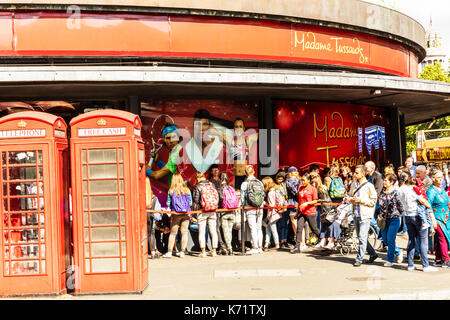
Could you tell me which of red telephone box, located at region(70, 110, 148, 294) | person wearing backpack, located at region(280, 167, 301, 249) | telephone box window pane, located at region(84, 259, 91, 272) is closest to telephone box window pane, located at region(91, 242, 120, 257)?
red telephone box, located at region(70, 110, 148, 294)

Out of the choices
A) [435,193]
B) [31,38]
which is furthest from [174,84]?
[435,193]

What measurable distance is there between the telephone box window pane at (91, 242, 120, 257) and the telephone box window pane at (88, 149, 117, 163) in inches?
50.6

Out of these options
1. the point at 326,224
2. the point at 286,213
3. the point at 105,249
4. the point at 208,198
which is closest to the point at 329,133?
the point at 286,213

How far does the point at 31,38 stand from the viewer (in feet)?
46.0

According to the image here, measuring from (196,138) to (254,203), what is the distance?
8.19 feet

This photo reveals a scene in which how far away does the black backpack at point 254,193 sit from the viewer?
13.7m

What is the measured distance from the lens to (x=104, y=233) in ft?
29.6

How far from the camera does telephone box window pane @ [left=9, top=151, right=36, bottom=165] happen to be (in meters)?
8.88

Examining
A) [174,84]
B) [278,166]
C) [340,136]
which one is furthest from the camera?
[340,136]

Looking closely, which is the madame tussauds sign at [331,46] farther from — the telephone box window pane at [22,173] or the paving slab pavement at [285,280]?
the telephone box window pane at [22,173]

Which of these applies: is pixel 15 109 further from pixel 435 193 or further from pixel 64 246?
pixel 435 193

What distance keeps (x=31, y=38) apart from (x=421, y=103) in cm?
1174

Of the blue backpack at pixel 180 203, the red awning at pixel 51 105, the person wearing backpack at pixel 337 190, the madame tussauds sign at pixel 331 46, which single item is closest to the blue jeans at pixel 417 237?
the person wearing backpack at pixel 337 190
